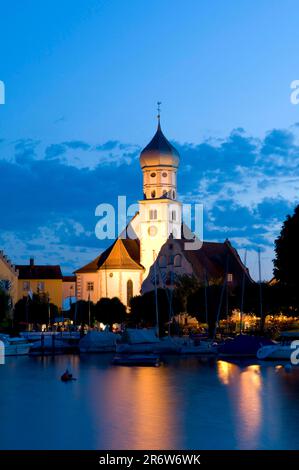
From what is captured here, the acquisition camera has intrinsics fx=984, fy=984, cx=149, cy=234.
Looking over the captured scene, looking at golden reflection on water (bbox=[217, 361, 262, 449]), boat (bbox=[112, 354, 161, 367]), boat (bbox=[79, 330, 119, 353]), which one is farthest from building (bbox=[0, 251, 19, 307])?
golden reflection on water (bbox=[217, 361, 262, 449])

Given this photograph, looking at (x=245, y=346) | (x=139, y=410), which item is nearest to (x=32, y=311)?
(x=245, y=346)

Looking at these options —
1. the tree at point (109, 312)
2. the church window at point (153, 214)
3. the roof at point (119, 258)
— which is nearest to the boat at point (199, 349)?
the tree at point (109, 312)

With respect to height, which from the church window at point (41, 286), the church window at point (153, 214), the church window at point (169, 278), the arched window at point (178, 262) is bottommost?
the church window at point (169, 278)

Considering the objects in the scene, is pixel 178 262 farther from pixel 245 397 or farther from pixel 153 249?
pixel 245 397

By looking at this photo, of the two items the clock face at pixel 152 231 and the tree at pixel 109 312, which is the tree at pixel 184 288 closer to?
the tree at pixel 109 312

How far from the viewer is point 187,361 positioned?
7856cm

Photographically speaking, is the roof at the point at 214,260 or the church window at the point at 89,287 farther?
the church window at the point at 89,287

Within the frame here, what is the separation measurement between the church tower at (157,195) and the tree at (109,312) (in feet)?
80.9

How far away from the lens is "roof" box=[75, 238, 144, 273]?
140 m

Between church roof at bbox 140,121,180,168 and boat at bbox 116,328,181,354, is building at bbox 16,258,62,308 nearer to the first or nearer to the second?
church roof at bbox 140,121,180,168

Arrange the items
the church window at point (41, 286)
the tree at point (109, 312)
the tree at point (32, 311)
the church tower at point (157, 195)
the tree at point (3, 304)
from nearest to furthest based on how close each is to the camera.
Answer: the tree at point (3, 304) → the tree at point (109, 312) → the tree at point (32, 311) → the church tower at point (157, 195) → the church window at point (41, 286)

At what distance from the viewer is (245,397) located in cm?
5097

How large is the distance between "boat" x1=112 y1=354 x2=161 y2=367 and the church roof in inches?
2693

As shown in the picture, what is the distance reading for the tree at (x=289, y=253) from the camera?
73.9 meters
